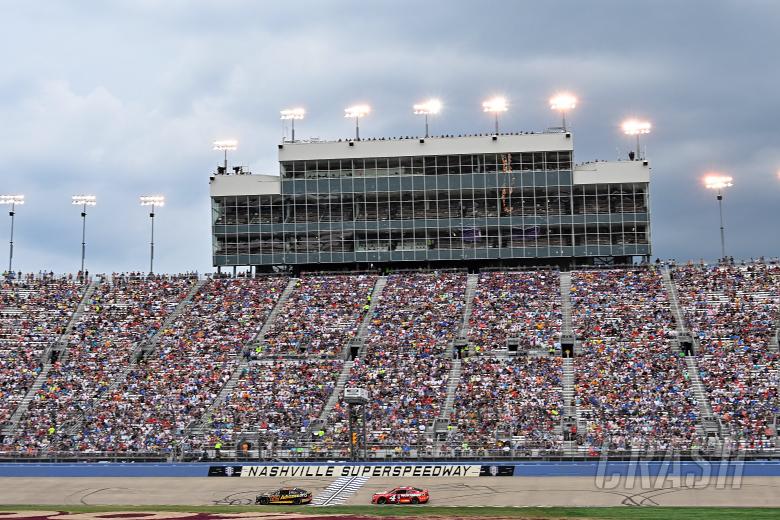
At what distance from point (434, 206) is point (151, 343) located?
28.7m

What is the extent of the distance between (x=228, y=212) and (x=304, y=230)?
24.8ft

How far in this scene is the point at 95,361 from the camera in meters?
76.2

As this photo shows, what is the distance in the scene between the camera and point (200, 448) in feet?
206

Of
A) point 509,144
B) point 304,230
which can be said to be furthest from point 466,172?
point 304,230

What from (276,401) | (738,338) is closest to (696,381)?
(738,338)

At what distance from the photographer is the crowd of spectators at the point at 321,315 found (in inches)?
3012

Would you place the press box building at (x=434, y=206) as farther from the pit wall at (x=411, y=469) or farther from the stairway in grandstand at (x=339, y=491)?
the stairway in grandstand at (x=339, y=491)

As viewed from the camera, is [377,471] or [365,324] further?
[365,324]

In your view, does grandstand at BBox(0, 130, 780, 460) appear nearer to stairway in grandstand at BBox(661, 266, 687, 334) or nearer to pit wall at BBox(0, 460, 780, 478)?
stairway in grandstand at BBox(661, 266, 687, 334)

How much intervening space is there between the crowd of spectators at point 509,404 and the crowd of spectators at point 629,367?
73.9 inches

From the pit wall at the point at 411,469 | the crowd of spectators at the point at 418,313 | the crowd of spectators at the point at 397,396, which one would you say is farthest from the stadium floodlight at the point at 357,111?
the pit wall at the point at 411,469

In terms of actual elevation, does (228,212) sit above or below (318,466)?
above

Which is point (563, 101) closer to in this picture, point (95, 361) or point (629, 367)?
point (629, 367)

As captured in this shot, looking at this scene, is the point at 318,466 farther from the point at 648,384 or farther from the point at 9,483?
the point at 648,384
